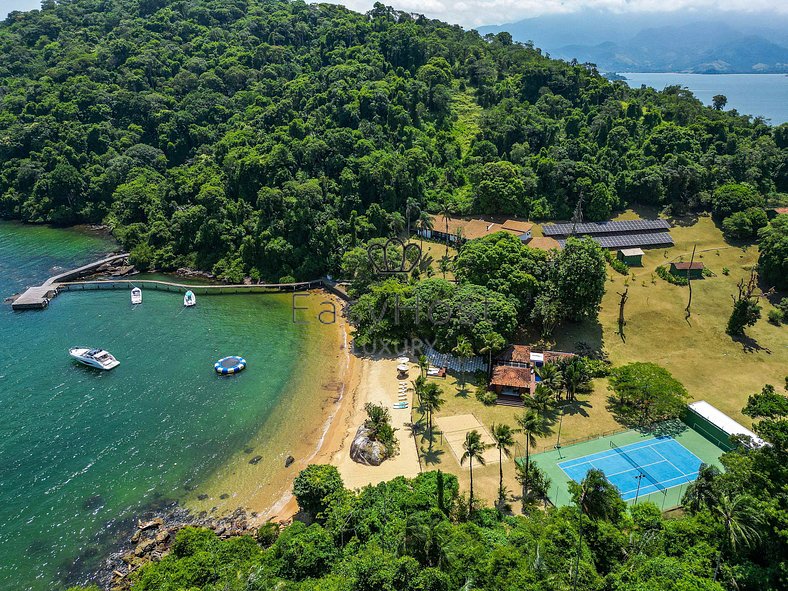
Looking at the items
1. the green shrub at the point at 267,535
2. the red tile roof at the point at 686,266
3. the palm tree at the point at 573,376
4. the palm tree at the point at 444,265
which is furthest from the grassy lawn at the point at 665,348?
the palm tree at the point at 444,265

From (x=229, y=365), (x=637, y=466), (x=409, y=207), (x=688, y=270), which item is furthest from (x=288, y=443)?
(x=688, y=270)

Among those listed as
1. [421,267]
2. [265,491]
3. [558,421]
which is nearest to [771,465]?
[558,421]

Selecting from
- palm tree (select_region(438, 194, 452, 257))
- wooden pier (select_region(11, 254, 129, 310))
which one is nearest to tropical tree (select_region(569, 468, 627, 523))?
palm tree (select_region(438, 194, 452, 257))

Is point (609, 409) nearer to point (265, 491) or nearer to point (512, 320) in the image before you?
point (512, 320)

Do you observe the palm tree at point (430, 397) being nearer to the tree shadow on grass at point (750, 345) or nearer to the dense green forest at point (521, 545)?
the dense green forest at point (521, 545)

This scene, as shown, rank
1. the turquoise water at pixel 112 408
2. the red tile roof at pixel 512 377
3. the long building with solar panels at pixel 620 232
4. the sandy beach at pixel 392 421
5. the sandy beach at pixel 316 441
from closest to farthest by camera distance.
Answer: the turquoise water at pixel 112 408, the sandy beach at pixel 316 441, the sandy beach at pixel 392 421, the red tile roof at pixel 512 377, the long building with solar panels at pixel 620 232

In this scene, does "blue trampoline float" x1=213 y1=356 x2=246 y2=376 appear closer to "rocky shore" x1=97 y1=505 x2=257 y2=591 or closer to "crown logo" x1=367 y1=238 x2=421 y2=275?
"rocky shore" x1=97 y1=505 x2=257 y2=591
